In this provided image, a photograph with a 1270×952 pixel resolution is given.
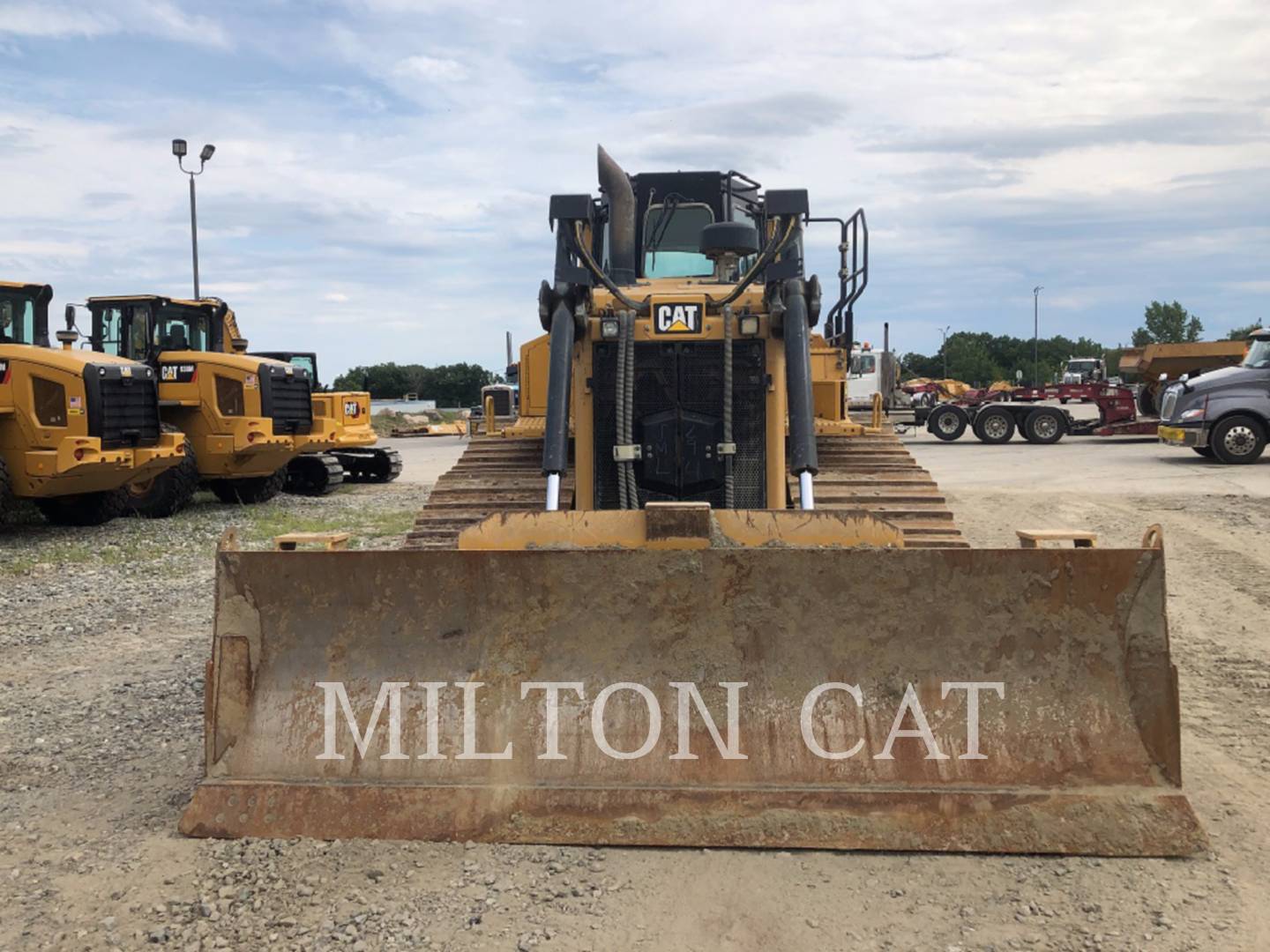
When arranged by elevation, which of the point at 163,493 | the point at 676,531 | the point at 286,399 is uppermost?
the point at 286,399

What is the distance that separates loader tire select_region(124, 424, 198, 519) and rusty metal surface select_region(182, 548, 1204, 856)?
1050 centimetres

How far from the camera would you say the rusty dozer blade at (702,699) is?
3635 mm

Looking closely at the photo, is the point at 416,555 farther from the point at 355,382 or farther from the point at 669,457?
the point at 355,382

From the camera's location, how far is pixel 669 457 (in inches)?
227

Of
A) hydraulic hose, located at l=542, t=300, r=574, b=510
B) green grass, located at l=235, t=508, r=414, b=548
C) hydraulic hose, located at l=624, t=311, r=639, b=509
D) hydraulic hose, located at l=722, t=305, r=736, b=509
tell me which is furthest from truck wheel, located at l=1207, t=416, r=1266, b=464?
hydraulic hose, located at l=542, t=300, r=574, b=510

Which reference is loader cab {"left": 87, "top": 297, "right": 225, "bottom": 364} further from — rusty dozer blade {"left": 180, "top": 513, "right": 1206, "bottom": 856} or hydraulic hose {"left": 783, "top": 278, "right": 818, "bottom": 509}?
rusty dozer blade {"left": 180, "top": 513, "right": 1206, "bottom": 856}

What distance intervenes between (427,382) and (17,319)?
201 feet

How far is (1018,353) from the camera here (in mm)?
89500

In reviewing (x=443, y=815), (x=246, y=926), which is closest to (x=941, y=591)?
Answer: (x=443, y=815)

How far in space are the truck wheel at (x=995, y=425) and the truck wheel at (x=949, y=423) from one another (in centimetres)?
88

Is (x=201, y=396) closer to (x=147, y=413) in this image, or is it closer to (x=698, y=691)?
(x=147, y=413)

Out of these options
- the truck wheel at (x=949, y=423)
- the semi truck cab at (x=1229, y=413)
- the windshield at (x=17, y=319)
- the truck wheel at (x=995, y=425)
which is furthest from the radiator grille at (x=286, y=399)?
the truck wheel at (x=949, y=423)

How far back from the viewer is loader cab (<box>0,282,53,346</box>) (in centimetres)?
1255

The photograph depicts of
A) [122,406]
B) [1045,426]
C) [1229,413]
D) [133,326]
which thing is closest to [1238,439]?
[1229,413]
